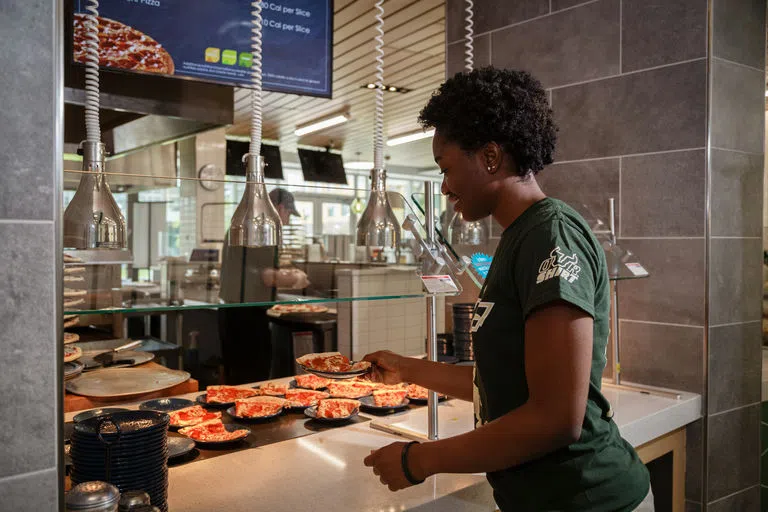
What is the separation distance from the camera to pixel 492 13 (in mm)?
3121

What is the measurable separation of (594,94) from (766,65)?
78cm

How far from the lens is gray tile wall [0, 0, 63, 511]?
2.89 feet

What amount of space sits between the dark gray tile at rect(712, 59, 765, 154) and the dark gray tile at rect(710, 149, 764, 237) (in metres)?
0.05

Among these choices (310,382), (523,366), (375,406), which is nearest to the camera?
(523,366)

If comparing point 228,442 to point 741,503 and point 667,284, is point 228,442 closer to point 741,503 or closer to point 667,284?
point 667,284

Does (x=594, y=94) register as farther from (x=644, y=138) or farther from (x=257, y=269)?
(x=257, y=269)

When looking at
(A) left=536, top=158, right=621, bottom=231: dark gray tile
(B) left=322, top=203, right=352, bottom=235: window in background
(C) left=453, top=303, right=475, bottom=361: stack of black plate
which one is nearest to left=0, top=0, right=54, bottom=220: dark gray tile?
(C) left=453, top=303, right=475, bottom=361: stack of black plate

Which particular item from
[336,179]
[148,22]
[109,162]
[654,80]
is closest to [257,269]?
[148,22]

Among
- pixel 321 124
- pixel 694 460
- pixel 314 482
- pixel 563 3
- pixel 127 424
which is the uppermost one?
pixel 321 124

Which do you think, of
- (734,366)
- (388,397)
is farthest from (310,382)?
(734,366)

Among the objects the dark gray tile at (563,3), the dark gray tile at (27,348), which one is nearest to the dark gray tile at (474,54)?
the dark gray tile at (563,3)

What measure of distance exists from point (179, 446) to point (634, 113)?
2.18 meters

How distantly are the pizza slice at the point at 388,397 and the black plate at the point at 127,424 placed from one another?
1040mm

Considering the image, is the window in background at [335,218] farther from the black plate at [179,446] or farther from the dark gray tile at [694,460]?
the black plate at [179,446]
